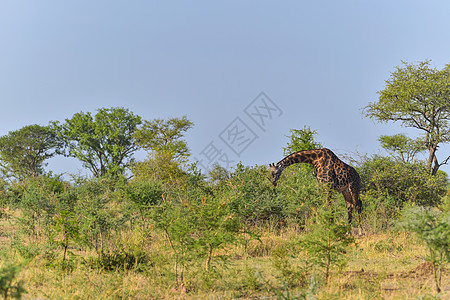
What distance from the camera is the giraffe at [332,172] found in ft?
42.0

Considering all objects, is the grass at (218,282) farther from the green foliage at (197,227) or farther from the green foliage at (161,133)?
the green foliage at (161,133)

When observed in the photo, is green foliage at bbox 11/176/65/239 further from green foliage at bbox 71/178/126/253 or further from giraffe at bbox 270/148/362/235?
giraffe at bbox 270/148/362/235

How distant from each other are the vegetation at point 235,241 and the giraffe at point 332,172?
22.3 inches

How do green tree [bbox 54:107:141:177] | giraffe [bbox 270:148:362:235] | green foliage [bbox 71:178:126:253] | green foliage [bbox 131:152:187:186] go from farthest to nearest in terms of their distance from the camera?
green tree [bbox 54:107:141:177] → green foliage [bbox 131:152:187:186] → giraffe [bbox 270:148:362:235] → green foliage [bbox 71:178:126:253]

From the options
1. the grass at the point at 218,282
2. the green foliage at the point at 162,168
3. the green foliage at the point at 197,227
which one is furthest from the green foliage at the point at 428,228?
the green foliage at the point at 162,168

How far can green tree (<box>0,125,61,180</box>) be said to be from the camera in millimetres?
42656

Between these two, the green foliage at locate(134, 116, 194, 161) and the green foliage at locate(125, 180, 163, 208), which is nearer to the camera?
the green foliage at locate(125, 180, 163, 208)

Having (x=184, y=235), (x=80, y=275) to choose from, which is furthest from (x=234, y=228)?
(x=80, y=275)

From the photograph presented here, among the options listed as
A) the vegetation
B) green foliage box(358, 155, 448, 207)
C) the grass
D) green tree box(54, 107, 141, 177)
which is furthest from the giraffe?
green tree box(54, 107, 141, 177)

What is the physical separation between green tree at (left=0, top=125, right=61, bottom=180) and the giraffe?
119ft

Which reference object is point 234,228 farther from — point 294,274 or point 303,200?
point 303,200

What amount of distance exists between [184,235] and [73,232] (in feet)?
8.89

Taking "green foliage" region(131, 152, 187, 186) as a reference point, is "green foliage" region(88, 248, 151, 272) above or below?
below

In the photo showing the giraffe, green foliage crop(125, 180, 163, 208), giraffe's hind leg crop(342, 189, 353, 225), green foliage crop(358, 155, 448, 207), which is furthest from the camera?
green foliage crop(358, 155, 448, 207)
